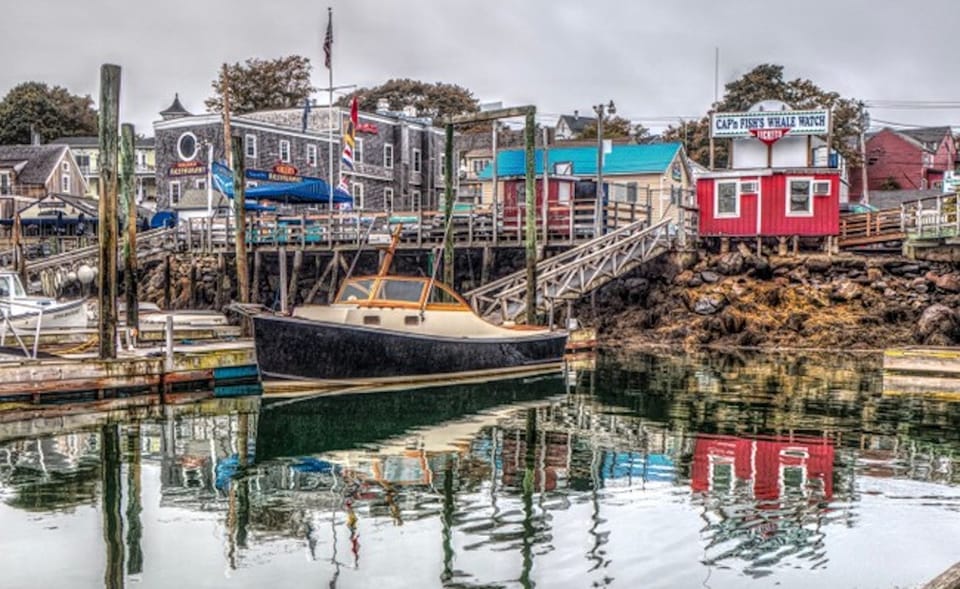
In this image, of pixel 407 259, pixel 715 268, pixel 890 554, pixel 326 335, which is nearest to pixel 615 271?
pixel 715 268

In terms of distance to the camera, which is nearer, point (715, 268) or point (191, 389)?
point (191, 389)

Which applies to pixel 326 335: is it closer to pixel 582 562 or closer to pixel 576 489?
pixel 576 489

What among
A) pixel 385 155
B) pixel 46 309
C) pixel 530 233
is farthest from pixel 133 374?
pixel 385 155

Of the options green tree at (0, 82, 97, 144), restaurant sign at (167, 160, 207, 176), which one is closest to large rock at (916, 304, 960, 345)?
restaurant sign at (167, 160, 207, 176)

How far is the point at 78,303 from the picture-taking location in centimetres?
3138

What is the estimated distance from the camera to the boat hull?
76.5 ft

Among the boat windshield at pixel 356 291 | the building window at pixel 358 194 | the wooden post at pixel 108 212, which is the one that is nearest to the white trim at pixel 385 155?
the building window at pixel 358 194

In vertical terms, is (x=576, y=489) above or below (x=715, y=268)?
below

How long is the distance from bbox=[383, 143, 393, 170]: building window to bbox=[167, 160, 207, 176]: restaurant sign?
35.0 ft

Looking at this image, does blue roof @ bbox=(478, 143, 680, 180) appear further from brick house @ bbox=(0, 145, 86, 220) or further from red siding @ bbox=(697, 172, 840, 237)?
brick house @ bbox=(0, 145, 86, 220)

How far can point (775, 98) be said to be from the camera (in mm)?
73938

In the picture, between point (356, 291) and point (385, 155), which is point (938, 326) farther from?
point (385, 155)

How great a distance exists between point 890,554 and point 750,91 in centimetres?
6777

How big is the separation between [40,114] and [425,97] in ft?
111
